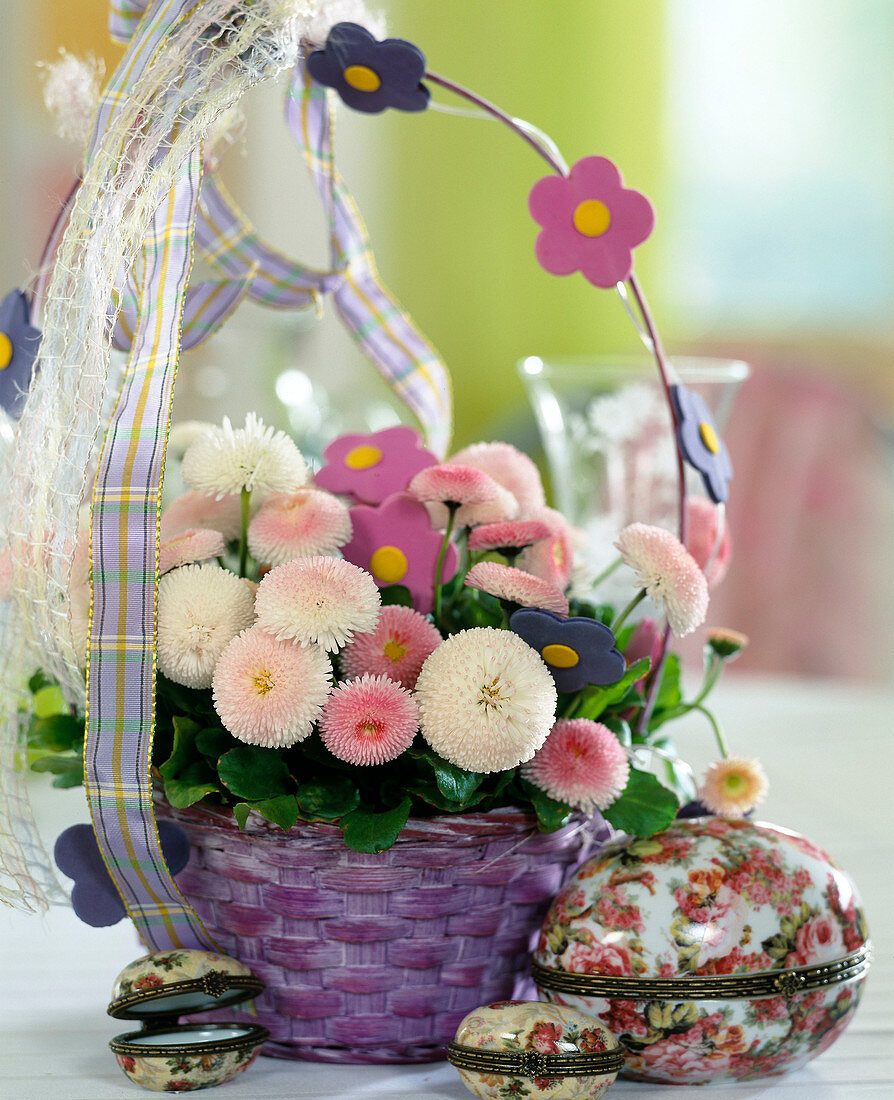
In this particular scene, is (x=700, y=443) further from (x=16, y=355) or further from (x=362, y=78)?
(x=16, y=355)

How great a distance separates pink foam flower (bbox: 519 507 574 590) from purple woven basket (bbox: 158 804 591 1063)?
12cm

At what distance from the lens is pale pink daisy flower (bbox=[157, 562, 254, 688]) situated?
0.49 metres

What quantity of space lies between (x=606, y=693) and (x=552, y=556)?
73 mm

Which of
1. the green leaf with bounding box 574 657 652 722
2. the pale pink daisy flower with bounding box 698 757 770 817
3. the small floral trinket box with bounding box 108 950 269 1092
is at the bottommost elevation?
the small floral trinket box with bounding box 108 950 269 1092

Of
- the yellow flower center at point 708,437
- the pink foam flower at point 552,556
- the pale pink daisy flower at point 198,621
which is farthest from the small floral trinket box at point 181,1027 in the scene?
the yellow flower center at point 708,437

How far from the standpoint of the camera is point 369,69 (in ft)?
1.93

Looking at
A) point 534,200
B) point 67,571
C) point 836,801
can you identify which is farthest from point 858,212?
point 67,571

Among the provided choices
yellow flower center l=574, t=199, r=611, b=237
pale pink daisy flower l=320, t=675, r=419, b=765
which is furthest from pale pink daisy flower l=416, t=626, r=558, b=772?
yellow flower center l=574, t=199, r=611, b=237

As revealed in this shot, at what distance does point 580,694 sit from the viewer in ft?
1.77

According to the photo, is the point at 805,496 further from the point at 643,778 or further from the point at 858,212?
the point at 643,778

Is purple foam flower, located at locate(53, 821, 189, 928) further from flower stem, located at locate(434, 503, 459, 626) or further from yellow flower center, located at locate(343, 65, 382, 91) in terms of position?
yellow flower center, located at locate(343, 65, 382, 91)

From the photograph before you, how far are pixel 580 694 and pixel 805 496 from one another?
161 centimetres

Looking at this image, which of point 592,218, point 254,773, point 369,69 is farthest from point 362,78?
point 254,773

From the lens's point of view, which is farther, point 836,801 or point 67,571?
point 836,801
